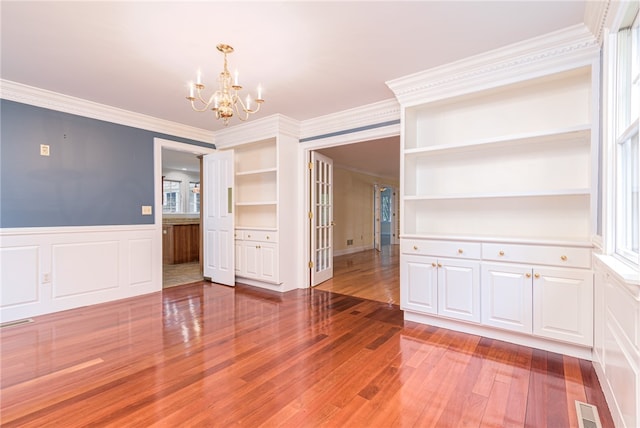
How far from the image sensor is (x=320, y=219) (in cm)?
495

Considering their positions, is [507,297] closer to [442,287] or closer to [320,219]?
[442,287]

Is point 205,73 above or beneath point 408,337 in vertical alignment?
above

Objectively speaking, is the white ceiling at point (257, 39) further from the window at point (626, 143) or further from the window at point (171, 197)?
the window at point (171, 197)

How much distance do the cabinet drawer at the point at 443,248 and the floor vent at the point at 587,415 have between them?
4.01 feet

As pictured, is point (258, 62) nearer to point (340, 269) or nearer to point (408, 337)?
point (408, 337)

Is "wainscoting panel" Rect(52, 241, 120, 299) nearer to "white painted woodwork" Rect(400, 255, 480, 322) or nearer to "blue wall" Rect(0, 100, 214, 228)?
"blue wall" Rect(0, 100, 214, 228)

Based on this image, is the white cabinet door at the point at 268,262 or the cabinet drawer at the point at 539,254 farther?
the white cabinet door at the point at 268,262

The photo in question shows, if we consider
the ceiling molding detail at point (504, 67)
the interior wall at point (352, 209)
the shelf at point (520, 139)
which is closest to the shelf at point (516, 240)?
the shelf at point (520, 139)

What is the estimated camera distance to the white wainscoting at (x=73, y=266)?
10.6 ft

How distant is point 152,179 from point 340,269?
3.69 metres

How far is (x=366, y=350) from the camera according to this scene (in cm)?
249

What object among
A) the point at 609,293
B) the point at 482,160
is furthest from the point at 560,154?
the point at 609,293

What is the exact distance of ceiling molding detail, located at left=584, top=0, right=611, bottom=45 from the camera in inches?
71.7

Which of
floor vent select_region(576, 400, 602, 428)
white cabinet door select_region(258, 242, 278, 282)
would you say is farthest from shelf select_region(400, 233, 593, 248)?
white cabinet door select_region(258, 242, 278, 282)
